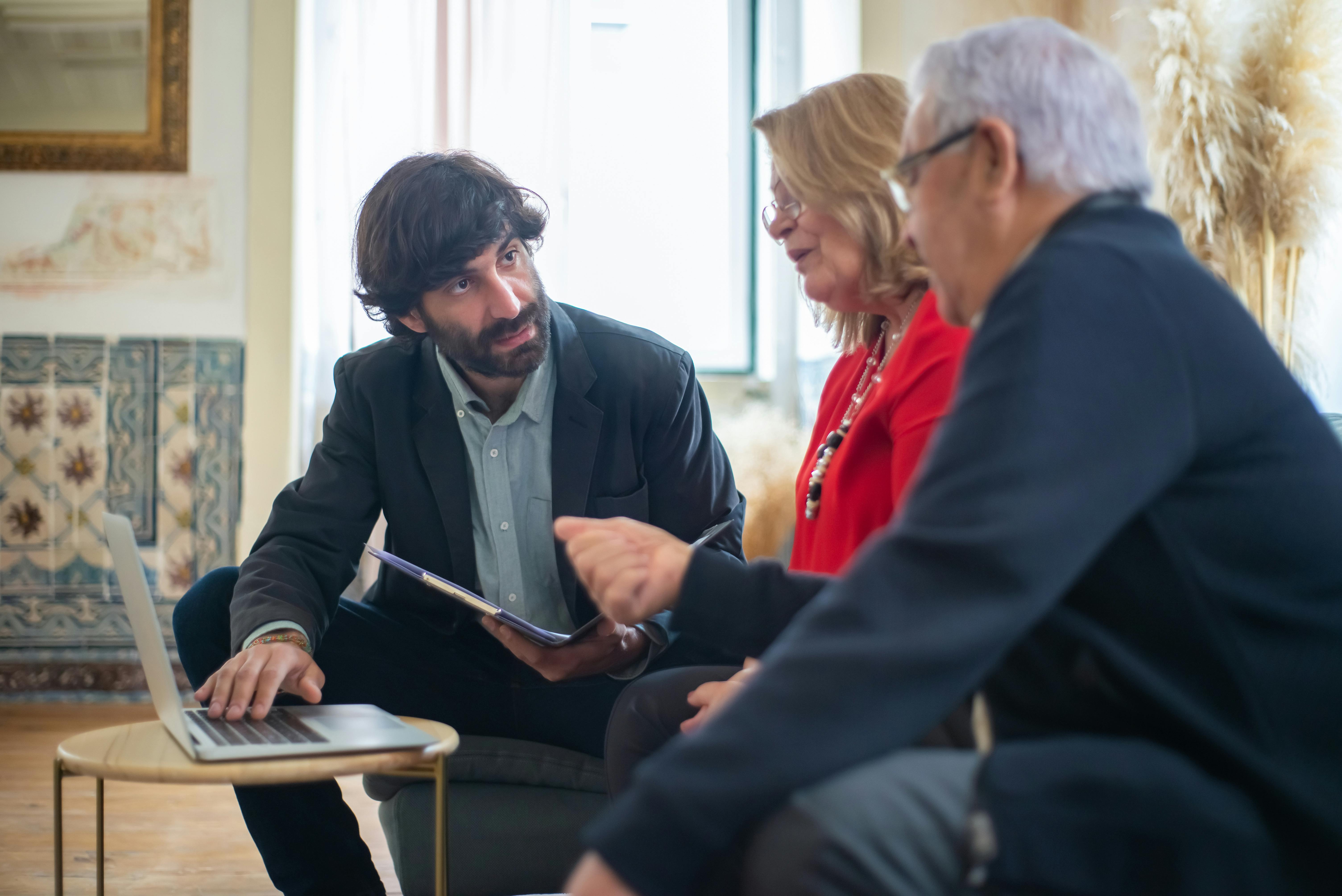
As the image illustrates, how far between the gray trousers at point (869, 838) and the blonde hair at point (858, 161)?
0.78 metres

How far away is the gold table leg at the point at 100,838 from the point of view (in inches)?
48.9

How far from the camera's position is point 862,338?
145cm

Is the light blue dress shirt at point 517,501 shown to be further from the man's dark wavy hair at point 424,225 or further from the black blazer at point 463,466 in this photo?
the man's dark wavy hair at point 424,225

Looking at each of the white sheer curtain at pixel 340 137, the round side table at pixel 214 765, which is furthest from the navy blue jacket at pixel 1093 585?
the white sheer curtain at pixel 340 137

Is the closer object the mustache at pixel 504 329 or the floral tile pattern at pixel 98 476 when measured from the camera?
the mustache at pixel 504 329

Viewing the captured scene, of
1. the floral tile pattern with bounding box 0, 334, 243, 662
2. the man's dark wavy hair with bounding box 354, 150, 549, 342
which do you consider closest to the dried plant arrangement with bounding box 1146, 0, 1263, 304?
the man's dark wavy hair with bounding box 354, 150, 549, 342

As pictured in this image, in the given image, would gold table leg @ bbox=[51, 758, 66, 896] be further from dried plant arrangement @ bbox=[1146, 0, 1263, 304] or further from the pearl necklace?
dried plant arrangement @ bbox=[1146, 0, 1263, 304]

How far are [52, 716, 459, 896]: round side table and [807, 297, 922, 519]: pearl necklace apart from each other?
51 centimetres

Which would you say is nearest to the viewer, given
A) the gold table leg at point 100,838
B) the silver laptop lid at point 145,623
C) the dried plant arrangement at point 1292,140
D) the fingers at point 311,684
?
the silver laptop lid at point 145,623

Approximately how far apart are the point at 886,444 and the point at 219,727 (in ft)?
2.67

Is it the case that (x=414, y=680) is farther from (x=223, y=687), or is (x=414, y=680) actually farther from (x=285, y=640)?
(x=223, y=687)

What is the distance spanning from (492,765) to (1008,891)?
1110 mm

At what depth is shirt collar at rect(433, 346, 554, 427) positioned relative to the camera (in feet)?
5.90

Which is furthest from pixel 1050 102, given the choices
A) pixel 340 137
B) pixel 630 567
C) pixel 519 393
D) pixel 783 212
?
pixel 340 137
